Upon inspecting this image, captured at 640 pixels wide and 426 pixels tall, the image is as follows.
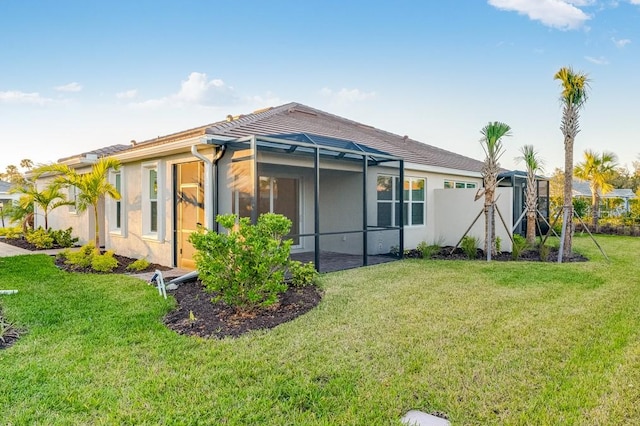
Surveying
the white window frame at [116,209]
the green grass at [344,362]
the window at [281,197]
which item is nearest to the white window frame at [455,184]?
the window at [281,197]

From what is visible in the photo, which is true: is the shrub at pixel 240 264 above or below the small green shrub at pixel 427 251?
above

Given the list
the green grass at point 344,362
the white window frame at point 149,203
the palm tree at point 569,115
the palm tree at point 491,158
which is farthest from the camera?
the palm tree at point 569,115

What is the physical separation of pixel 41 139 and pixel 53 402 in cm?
1736

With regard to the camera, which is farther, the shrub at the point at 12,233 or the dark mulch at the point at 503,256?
the shrub at the point at 12,233

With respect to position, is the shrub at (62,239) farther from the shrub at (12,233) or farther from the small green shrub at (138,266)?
the small green shrub at (138,266)

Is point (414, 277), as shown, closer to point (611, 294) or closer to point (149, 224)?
point (611, 294)

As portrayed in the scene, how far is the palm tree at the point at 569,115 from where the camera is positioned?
11.1 meters

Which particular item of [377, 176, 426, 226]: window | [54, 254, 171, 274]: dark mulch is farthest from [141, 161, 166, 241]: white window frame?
[377, 176, 426, 226]: window

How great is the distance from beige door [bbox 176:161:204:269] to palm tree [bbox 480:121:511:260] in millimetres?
7995

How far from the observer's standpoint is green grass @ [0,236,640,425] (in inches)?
113

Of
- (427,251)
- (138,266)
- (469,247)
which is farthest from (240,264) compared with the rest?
(469,247)

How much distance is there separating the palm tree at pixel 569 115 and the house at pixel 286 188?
170 centimetres

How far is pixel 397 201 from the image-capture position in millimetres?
12297

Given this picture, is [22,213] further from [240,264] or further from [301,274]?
[240,264]
